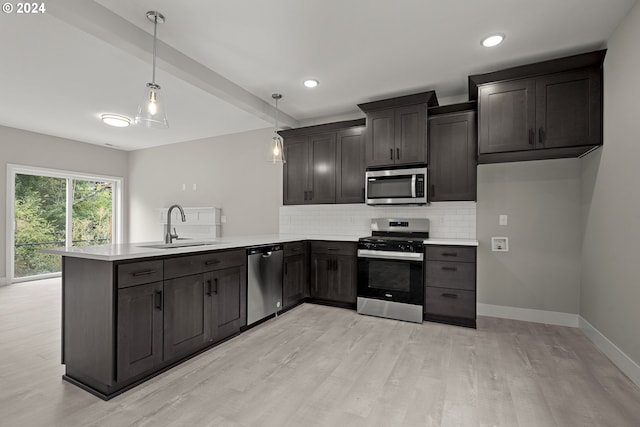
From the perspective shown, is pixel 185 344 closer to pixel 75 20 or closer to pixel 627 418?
pixel 75 20

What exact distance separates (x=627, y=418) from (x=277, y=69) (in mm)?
3756

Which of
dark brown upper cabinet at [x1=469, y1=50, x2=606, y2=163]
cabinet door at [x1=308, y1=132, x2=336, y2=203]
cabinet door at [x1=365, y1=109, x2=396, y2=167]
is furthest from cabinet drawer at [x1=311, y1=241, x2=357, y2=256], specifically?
dark brown upper cabinet at [x1=469, y1=50, x2=606, y2=163]

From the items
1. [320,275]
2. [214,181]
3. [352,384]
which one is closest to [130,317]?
[352,384]

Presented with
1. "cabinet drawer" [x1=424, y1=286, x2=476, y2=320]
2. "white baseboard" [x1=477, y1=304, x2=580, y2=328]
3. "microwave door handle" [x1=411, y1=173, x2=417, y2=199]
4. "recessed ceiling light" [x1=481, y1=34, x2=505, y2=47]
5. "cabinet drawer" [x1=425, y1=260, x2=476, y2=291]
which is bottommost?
"white baseboard" [x1=477, y1=304, x2=580, y2=328]

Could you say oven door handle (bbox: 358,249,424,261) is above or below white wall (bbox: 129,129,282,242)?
below

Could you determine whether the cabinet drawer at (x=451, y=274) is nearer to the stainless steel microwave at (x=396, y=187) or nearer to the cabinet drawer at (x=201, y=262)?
the stainless steel microwave at (x=396, y=187)

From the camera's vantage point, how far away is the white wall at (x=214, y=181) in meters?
5.07

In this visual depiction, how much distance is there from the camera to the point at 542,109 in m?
2.89

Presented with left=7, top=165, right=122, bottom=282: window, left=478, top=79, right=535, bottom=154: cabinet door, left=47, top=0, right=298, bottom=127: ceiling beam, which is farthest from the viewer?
left=7, top=165, right=122, bottom=282: window

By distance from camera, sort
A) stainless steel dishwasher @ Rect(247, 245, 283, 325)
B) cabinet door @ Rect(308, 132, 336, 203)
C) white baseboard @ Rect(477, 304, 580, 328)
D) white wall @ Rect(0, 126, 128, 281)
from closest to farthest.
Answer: stainless steel dishwasher @ Rect(247, 245, 283, 325), white baseboard @ Rect(477, 304, 580, 328), cabinet door @ Rect(308, 132, 336, 203), white wall @ Rect(0, 126, 128, 281)

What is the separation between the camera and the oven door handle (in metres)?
3.30

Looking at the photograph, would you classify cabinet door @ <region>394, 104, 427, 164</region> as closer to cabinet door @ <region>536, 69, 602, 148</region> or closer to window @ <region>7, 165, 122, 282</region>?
cabinet door @ <region>536, 69, 602, 148</region>

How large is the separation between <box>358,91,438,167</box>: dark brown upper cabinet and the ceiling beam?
1605mm

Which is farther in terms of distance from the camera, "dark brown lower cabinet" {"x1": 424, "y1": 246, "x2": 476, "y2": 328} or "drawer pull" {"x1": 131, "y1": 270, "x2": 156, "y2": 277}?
"dark brown lower cabinet" {"x1": 424, "y1": 246, "x2": 476, "y2": 328}
